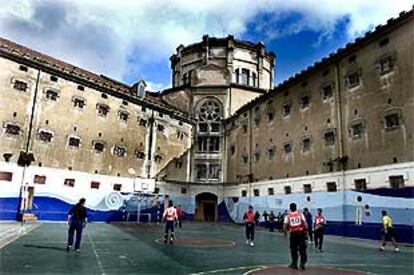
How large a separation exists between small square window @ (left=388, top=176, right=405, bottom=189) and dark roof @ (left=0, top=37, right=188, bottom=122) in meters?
28.8

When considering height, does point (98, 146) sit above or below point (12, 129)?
below

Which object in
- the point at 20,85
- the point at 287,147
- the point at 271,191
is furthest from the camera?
the point at 271,191

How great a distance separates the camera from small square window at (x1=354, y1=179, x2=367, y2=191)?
27.3 metres

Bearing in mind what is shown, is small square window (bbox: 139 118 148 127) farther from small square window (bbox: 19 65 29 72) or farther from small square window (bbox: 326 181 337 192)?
small square window (bbox: 326 181 337 192)

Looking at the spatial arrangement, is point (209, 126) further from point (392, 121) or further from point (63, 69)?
point (392, 121)

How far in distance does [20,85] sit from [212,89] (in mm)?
24578

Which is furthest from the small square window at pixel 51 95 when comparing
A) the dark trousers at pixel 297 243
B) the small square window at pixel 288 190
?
the dark trousers at pixel 297 243

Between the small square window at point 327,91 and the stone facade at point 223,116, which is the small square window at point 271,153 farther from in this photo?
the small square window at point 327,91

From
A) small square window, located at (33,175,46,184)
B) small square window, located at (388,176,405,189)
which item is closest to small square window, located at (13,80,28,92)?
small square window, located at (33,175,46,184)

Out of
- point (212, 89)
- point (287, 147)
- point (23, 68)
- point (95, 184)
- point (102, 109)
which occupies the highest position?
point (212, 89)

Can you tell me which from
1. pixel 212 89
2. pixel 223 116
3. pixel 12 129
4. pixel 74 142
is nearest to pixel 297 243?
pixel 12 129

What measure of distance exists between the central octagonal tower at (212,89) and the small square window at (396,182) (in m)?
25.1

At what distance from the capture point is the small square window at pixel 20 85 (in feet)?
111

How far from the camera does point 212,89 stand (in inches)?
1994
